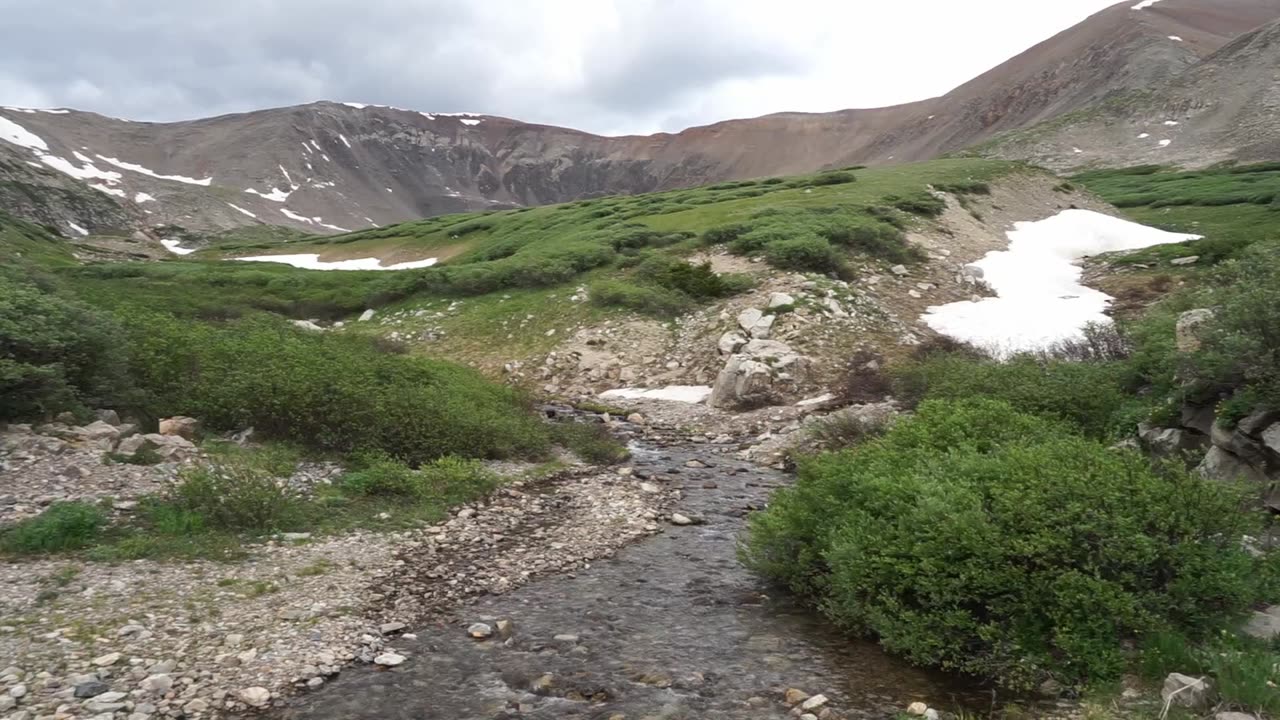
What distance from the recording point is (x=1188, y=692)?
20.9ft

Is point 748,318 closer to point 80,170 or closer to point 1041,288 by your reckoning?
point 1041,288

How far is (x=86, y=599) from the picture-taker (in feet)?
29.4

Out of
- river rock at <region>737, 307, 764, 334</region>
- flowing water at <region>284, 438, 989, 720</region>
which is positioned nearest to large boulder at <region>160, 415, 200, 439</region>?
flowing water at <region>284, 438, 989, 720</region>

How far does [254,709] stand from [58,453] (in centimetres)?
771

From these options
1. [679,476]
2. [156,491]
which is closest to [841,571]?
[679,476]

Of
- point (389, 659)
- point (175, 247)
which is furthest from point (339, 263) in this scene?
point (175, 247)

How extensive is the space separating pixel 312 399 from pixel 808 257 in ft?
70.1

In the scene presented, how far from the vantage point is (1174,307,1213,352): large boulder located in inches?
434

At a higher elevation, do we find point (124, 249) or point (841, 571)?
point (124, 249)

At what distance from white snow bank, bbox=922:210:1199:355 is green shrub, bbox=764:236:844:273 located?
14.2 feet

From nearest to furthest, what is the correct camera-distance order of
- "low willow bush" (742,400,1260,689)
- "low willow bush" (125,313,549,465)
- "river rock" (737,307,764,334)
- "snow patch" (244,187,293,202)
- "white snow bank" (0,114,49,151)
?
"low willow bush" (742,400,1260,689) → "low willow bush" (125,313,549,465) → "river rock" (737,307,764,334) → "white snow bank" (0,114,49,151) → "snow patch" (244,187,293,202)

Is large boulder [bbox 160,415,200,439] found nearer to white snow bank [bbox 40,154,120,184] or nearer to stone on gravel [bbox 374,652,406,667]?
stone on gravel [bbox 374,652,406,667]

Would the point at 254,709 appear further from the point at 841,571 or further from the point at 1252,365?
the point at 1252,365

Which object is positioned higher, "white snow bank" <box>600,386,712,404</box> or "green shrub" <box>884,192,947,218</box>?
"green shrub" <box>884,192,947,218</box>
